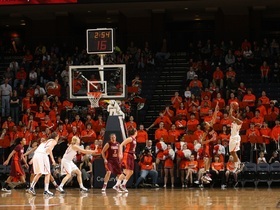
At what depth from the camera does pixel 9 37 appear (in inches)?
1692

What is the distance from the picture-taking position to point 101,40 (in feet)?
82.5

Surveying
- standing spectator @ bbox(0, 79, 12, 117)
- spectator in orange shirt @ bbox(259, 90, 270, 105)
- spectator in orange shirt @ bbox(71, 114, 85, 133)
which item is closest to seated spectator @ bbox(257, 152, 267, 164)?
spectator in orange shirt @ bbox(259, 90, 270, 105)

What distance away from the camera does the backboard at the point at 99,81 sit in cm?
2520

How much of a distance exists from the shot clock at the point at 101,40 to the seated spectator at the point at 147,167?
3.87m

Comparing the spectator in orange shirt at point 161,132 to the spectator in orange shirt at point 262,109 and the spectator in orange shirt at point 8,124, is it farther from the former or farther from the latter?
the spectator in orange shirt at point 8,124

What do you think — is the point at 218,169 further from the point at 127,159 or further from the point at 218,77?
the point at 218,77

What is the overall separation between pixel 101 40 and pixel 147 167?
15.5ft

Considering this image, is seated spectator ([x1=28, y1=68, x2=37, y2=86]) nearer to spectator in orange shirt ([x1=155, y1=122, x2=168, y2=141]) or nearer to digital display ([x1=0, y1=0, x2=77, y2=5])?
digital display ([x1=0, y1=0, x2=77, y2=5])

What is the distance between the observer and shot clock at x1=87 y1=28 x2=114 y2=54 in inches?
984

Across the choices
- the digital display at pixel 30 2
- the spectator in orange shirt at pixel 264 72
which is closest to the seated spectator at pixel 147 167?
the spectator in orange shirt at pixel 264 72

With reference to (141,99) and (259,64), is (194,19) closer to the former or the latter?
(259,64)

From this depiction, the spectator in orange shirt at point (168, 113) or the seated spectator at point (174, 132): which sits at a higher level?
the spectator in orange shirt at point (168, 113)

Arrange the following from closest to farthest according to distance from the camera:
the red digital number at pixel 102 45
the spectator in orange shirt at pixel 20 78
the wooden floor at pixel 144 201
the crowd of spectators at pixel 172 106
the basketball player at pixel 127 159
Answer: the wooden floor at pixel 144 201 → the basketball player at pixel 127 159 → the red digital number at pixel 102 45 → the crowd of spectators at pixel 172 106 → the spectator in orange shirt at pixel 20 78

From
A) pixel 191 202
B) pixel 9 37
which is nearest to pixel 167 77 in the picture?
pixel 9 37
